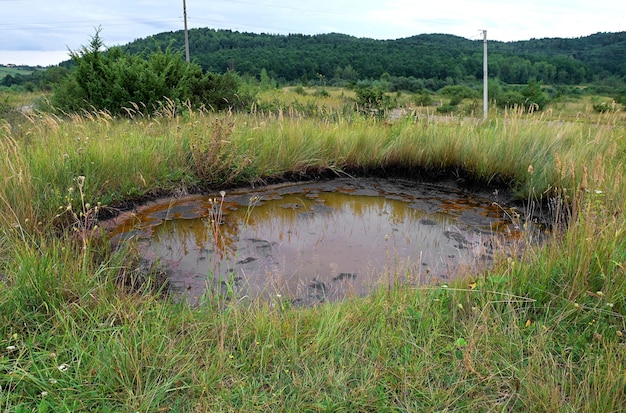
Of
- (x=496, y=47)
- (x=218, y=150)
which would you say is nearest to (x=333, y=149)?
(x=218, y=150)

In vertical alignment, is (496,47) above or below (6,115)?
above

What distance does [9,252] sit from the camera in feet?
9.82

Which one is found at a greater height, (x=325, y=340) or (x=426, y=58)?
(x=426, y=58)

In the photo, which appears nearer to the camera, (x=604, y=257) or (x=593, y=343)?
(x=593, y=343)

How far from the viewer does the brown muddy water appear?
129 inches

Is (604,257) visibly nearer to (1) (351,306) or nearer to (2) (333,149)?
(1) (351,306)

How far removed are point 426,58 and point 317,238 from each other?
143ft

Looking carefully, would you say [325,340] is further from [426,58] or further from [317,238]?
[426,58]

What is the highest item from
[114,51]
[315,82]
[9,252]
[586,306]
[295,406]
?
[315,82]

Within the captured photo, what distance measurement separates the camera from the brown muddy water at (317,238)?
3.27 metres

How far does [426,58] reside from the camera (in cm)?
4441

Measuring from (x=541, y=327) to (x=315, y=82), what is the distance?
126ft

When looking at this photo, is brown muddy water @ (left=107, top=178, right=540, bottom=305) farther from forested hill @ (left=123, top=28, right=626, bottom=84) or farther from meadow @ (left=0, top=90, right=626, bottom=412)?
forested hill @ (left=123, top=28, right=626, bottom=84)

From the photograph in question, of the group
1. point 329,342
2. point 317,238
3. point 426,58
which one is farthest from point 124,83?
point 426,58
